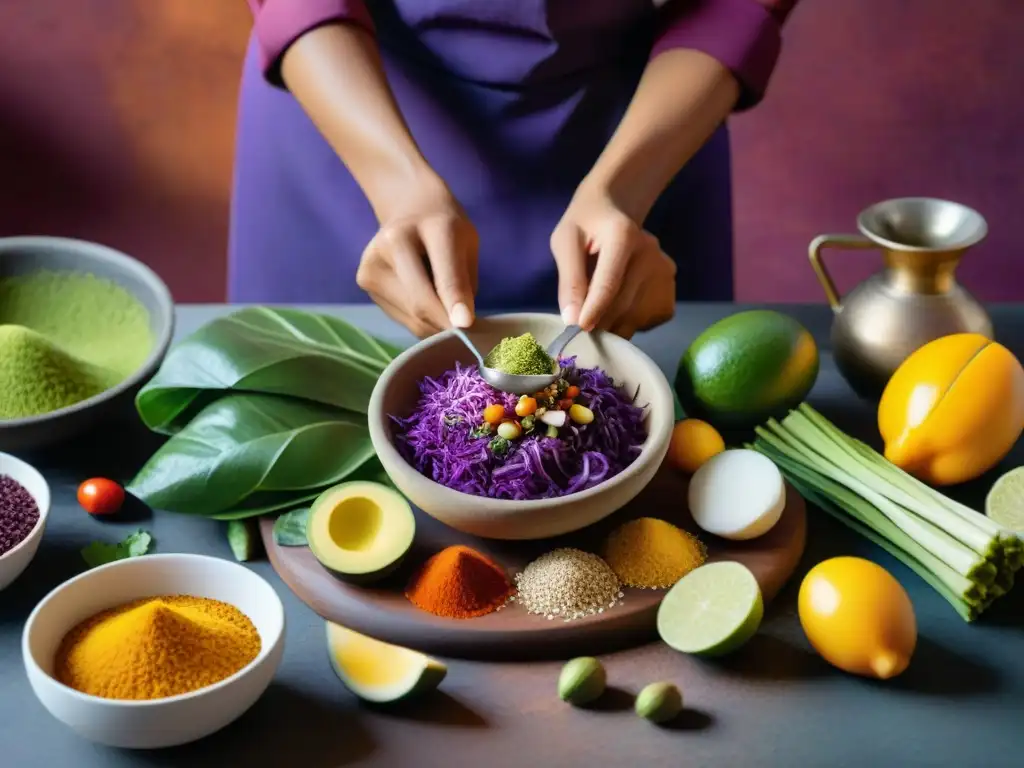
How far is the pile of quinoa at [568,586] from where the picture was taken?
112 cm

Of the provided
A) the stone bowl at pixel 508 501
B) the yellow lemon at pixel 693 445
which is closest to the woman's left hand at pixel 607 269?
the stone bowl at pixel 508 501

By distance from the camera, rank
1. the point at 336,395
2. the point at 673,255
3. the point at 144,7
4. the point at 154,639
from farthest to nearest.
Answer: the point at 144,7 < the point at 673,255 < the point at 336,395 < the point at 154,639

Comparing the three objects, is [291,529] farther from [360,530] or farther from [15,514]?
[15,514]

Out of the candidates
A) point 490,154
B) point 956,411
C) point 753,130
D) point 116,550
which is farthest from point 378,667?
point 753,130

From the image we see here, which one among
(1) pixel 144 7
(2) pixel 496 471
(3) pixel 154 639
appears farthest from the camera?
(1) pixel 144 7

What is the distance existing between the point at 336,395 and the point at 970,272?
2423 mm

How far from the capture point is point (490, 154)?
5.77ft

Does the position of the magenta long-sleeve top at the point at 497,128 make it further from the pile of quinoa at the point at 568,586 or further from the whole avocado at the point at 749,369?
the pile of quinoa at the point at 568,586

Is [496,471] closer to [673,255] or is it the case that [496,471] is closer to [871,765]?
[871,765]

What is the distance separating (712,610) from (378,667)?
1.05 ft

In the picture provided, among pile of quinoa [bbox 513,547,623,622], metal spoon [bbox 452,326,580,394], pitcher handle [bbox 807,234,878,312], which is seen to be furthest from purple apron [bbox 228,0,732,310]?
pile of quinoa [bbox 513,547,623,622]

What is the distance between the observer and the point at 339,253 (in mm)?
1919

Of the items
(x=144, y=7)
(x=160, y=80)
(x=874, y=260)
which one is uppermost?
(x=144, y=7)

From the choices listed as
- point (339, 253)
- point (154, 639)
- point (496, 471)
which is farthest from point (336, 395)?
point (339, 253)
